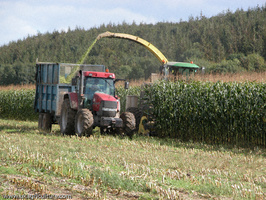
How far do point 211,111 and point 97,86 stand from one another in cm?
418

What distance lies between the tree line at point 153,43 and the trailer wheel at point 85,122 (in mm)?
26034

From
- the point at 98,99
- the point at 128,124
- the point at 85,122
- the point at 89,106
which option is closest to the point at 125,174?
the point at 85,122

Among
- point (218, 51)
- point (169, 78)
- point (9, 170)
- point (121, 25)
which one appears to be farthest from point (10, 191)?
point (121, 25)

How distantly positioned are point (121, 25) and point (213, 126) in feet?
292

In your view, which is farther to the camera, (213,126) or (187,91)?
(187,91)

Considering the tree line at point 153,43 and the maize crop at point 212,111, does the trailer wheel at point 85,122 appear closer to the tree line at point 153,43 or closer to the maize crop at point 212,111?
the maize crop at point 212,111

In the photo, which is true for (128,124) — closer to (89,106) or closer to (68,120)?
(89,106)

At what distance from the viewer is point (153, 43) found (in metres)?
75.1

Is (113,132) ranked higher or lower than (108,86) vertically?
lower

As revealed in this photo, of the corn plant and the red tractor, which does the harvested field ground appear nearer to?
the red tractor

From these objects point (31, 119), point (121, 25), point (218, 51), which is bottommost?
point (31, 119)

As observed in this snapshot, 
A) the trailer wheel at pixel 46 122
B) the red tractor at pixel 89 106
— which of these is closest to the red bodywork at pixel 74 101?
the red tractor at pixel 89 106

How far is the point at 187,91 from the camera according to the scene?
552 inches

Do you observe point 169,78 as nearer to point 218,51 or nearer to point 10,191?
point 10,191
